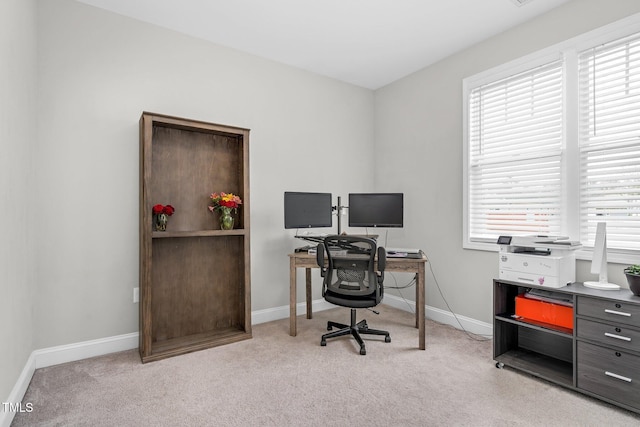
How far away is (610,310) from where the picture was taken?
2059 millimetres

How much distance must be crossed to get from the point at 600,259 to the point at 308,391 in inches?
85.4

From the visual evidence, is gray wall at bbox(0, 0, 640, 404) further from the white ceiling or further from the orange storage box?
the orange storage box

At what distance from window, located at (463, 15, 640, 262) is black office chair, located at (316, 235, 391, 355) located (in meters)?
1.20

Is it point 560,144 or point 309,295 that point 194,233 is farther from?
point 560,144

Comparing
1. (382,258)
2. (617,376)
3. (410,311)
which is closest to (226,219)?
(382,258)

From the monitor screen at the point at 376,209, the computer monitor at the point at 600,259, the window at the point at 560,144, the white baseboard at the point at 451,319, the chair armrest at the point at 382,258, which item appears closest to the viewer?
the computer monitor at the point at 600,259

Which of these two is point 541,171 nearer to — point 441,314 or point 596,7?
point 596,7

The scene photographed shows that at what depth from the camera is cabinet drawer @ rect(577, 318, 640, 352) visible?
1.96 m

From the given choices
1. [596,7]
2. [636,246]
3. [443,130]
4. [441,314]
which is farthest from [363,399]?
[596,7]

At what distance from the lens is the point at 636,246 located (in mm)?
2328

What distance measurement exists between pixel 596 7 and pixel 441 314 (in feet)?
9.69

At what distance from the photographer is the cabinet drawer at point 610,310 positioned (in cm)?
196

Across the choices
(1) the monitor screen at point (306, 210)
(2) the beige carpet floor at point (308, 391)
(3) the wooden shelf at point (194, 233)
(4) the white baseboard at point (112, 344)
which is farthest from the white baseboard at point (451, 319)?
(3) the wooden shelf at point (194, 233)

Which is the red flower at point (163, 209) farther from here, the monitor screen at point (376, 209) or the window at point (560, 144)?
the window at point (560, 144)
